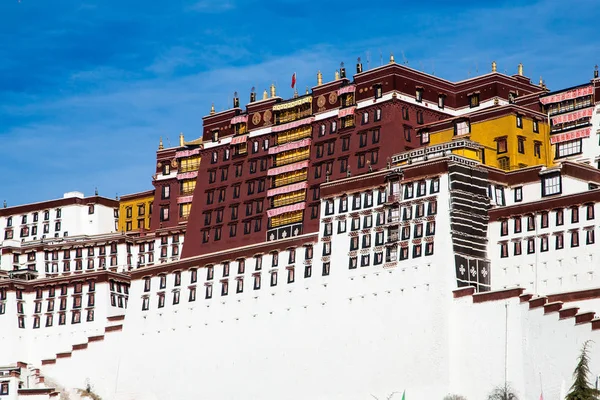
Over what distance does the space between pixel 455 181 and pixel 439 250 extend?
264 inches

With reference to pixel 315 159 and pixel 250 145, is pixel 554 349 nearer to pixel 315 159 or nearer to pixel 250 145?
pixel 315 159

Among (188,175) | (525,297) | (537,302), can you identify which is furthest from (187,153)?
(537,302)

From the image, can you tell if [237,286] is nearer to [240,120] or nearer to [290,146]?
[290,146]

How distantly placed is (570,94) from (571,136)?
4410 millimetres

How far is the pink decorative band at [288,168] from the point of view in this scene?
157250 mm

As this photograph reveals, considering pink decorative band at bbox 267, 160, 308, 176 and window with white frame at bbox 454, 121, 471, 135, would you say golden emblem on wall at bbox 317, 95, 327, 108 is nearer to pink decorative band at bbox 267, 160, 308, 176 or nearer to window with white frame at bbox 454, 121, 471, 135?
pink decorative band at bbox 267, 160, 308, 176

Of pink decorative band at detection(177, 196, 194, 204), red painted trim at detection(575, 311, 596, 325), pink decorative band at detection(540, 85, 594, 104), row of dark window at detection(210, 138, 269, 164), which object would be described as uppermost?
pink decorative band at detection(540, 85, 594, 104)

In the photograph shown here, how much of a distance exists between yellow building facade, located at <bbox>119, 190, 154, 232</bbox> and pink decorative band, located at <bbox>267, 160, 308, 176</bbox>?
90.9 feet

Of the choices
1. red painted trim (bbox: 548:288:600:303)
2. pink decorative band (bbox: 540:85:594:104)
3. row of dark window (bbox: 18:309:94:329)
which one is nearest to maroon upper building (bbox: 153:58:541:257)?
pink decorative band (bbox: 540:85:594:104)

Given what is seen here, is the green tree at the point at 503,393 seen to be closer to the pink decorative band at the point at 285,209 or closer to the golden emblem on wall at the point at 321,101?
the pink decorative band at the point at 285,209

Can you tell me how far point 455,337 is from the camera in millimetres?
129875

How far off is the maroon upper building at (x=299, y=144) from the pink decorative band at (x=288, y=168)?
0.11 metres

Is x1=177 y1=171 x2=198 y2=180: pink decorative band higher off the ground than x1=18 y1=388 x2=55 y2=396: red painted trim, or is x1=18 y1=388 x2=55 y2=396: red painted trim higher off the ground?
x1=177 y1=171 x2=198 y2=180: pink decorative band

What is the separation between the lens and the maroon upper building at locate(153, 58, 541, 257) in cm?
15038
